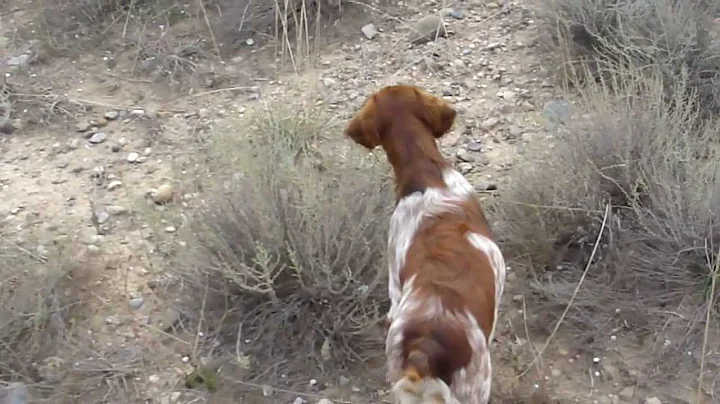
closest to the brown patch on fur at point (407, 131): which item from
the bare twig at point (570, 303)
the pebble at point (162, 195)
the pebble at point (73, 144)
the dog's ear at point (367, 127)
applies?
the dog's ear at point (367, 127)

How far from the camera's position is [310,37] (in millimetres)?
5023

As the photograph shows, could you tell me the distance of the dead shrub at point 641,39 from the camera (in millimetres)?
4246

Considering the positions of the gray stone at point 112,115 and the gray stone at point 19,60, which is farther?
the gray stone at point 19,60

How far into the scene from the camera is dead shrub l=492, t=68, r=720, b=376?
345 centimetres

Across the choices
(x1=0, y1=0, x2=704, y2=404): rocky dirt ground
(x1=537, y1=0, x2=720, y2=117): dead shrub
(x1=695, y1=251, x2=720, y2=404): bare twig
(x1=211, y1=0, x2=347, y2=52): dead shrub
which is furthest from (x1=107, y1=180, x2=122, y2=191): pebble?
(x1=695, y1=251, x2=720, y2=404): bare twig

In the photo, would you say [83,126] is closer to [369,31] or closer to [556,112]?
[369,31]

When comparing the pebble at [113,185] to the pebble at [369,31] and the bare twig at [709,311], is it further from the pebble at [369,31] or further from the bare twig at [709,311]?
the bare twig at [709,311]

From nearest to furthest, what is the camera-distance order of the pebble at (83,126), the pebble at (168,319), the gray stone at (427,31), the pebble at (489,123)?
the pebble at (168,319) → the pebble at (489,123) → the pebble at (83,126) → the gray stone at (427,31)

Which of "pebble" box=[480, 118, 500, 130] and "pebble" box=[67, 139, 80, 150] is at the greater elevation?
"pebble" box=[480, 118, 500, 130]

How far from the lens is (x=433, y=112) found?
3172 mm

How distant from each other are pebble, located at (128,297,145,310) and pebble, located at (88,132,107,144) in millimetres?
1157

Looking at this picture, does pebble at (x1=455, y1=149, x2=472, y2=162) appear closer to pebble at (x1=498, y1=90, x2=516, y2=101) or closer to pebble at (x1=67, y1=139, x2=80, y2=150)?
pebble at (x1=498, y1=90, x2=516, y2=101)

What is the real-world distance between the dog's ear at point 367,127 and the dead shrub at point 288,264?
0.36 metres

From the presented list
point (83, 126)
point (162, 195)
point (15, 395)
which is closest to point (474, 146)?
point (162, 195)
